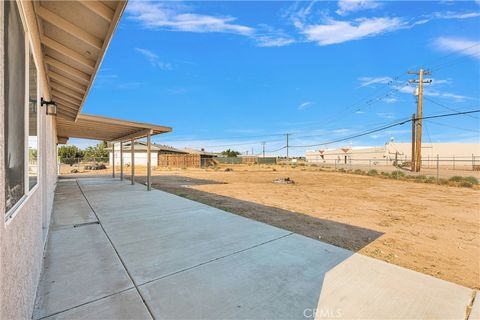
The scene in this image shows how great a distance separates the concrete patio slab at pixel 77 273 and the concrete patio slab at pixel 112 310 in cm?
10

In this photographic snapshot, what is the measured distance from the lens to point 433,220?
586 cm

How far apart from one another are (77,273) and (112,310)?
1.01m

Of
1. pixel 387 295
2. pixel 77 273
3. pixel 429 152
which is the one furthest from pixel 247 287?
pixel 429 152

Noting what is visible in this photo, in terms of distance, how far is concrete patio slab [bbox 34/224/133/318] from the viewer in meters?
2.19

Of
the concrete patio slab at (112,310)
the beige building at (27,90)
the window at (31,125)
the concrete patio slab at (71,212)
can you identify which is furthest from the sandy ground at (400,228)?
the window at (31,125)

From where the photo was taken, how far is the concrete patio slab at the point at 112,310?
6.42 ft

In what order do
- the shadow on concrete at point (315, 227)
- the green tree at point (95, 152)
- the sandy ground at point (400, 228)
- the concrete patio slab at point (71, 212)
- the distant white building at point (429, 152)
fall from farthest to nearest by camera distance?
the green tree at point (95, 152), the distant white building at point (429, 152), the concrete patio slab at point (71, 212), the shadow on concrete at point (315, 227), the sandy ground at point (400, 228)

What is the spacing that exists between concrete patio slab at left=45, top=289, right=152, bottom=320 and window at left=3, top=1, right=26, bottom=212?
3.67 ft

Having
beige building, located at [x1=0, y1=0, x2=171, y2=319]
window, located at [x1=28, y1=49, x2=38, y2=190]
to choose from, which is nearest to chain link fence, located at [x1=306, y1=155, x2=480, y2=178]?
beige building, located at [x1=0, y1=0, x2=171, y2=319]

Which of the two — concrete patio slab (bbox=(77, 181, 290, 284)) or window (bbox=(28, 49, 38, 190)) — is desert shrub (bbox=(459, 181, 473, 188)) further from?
window (bbox=(28, 49, 38, 190))

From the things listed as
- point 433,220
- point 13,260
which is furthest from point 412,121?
point 13,260

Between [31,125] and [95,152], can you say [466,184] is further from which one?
[95,152]

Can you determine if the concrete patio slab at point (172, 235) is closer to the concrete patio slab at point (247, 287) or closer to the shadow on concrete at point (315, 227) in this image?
the concrete patio slab at point (247, 287)

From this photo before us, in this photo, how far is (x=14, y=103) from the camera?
1.52m
